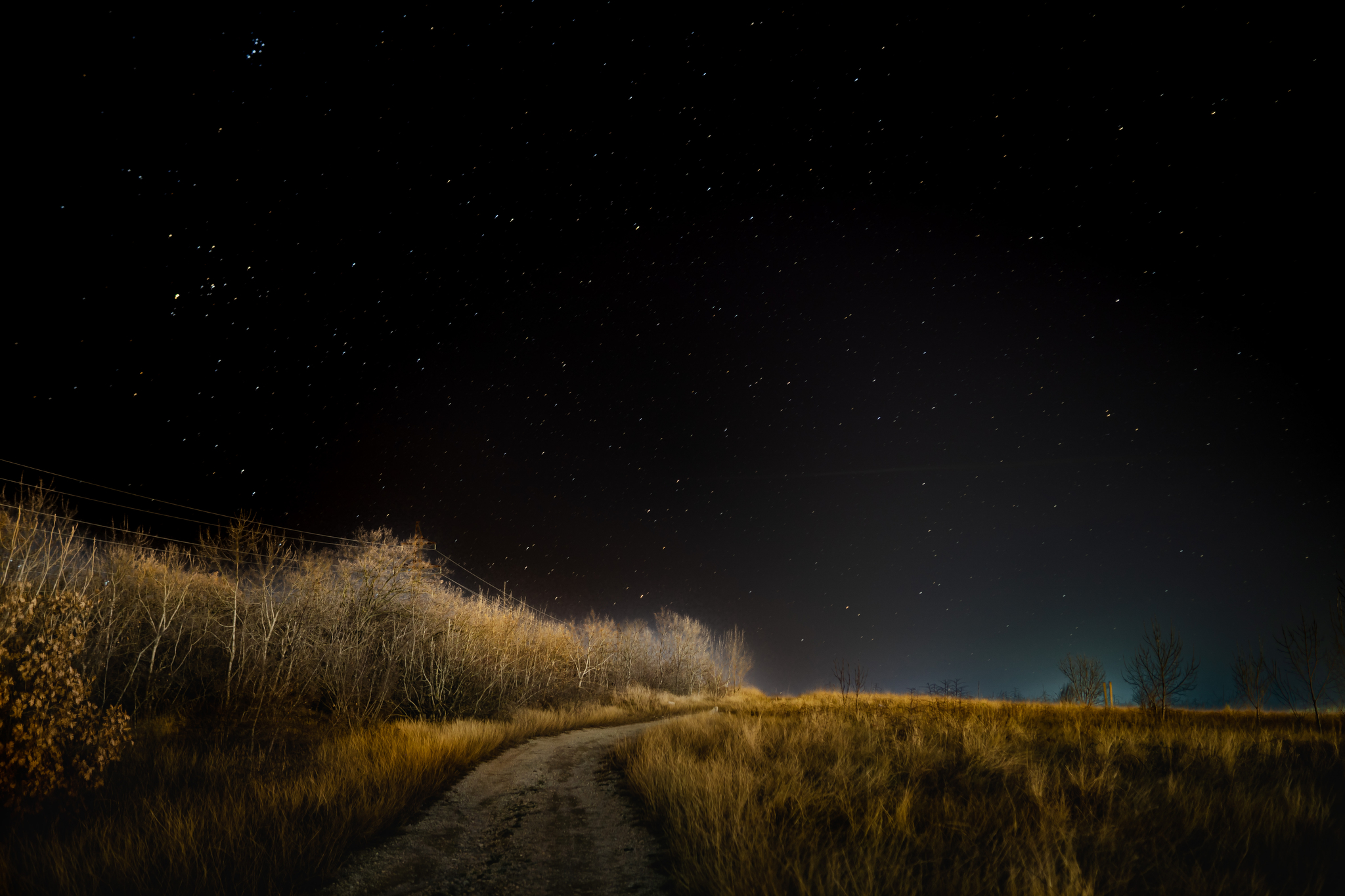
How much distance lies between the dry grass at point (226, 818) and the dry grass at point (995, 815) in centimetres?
365

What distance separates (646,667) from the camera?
2066 inches

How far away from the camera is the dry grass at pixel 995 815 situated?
4.72 m

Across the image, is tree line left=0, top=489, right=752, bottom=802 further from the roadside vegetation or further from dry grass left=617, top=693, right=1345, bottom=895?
dry grass left=617, top=693, right=1345, bottom=895

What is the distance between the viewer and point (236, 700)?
16.4m

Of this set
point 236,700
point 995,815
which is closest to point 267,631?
point 236,700

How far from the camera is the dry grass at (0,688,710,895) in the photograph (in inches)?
197

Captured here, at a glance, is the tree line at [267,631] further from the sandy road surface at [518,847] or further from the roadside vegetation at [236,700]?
the sandy road surface at [518,847]

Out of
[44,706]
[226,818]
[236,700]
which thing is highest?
[44,706]

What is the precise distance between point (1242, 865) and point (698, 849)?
5097mm

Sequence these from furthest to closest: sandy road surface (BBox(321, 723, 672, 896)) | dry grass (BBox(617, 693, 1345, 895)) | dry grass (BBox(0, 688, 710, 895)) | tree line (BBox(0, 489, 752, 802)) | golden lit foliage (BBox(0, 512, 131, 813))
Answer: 1. tree line (BBox(0, 489, 752, 802))
2. golden lit foliage (BBox(0, 512, 131, 813))
3. sandy road surface (BBox(321, 723, 672, 896))
4. dry grass (BBox(0, 688, 710, 895))
5. dry grass (BBox(617, 693, 1345, 895))

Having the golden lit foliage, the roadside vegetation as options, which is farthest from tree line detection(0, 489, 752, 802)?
the golden lit foliage

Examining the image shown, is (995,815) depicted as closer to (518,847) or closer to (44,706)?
(518,847)

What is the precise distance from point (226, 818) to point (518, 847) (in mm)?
3248

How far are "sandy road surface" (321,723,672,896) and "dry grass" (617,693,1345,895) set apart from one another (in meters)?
0.54
